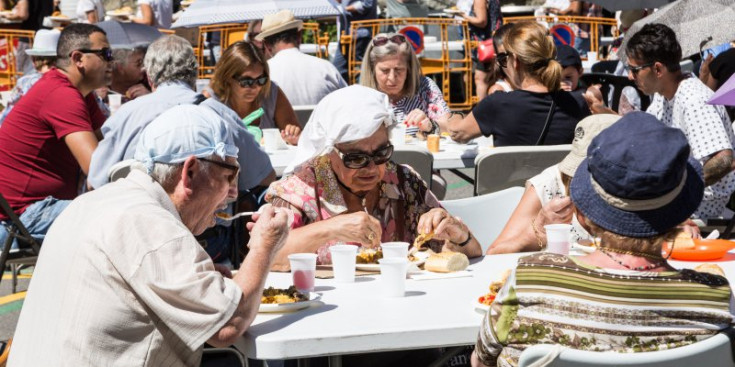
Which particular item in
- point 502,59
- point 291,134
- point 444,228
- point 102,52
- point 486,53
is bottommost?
point 486,53

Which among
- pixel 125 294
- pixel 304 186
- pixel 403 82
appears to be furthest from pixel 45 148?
pixel 125 294

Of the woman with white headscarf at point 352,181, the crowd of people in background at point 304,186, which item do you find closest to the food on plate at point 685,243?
the crowd of people in background at point 304,186

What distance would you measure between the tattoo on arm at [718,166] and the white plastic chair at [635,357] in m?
3.50

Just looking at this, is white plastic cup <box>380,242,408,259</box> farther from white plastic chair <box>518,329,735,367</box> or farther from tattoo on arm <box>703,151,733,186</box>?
tattoo on arm <box>703,151,733,186</box>

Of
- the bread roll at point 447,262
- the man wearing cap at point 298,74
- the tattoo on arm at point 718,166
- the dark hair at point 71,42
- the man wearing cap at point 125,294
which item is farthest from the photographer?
the man wearing cap at point 298,74

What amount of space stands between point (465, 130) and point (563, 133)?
0.62 m

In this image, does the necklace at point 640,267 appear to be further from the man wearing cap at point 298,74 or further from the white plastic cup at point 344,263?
the man wearing cap at point 298,74

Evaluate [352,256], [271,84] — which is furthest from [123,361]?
[271,84]

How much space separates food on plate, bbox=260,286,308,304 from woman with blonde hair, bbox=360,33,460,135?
4.16 metres

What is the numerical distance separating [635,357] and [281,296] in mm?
1174

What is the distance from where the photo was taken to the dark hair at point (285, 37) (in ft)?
29.3

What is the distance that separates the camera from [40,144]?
19.8 feet

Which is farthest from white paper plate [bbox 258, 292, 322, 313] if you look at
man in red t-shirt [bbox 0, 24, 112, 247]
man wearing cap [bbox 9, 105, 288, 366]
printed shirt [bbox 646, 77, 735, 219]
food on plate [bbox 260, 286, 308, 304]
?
printed shirt [bbox 646, 77, 735, 219]

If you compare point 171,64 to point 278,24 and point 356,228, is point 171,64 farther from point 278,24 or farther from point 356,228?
point 356,228
